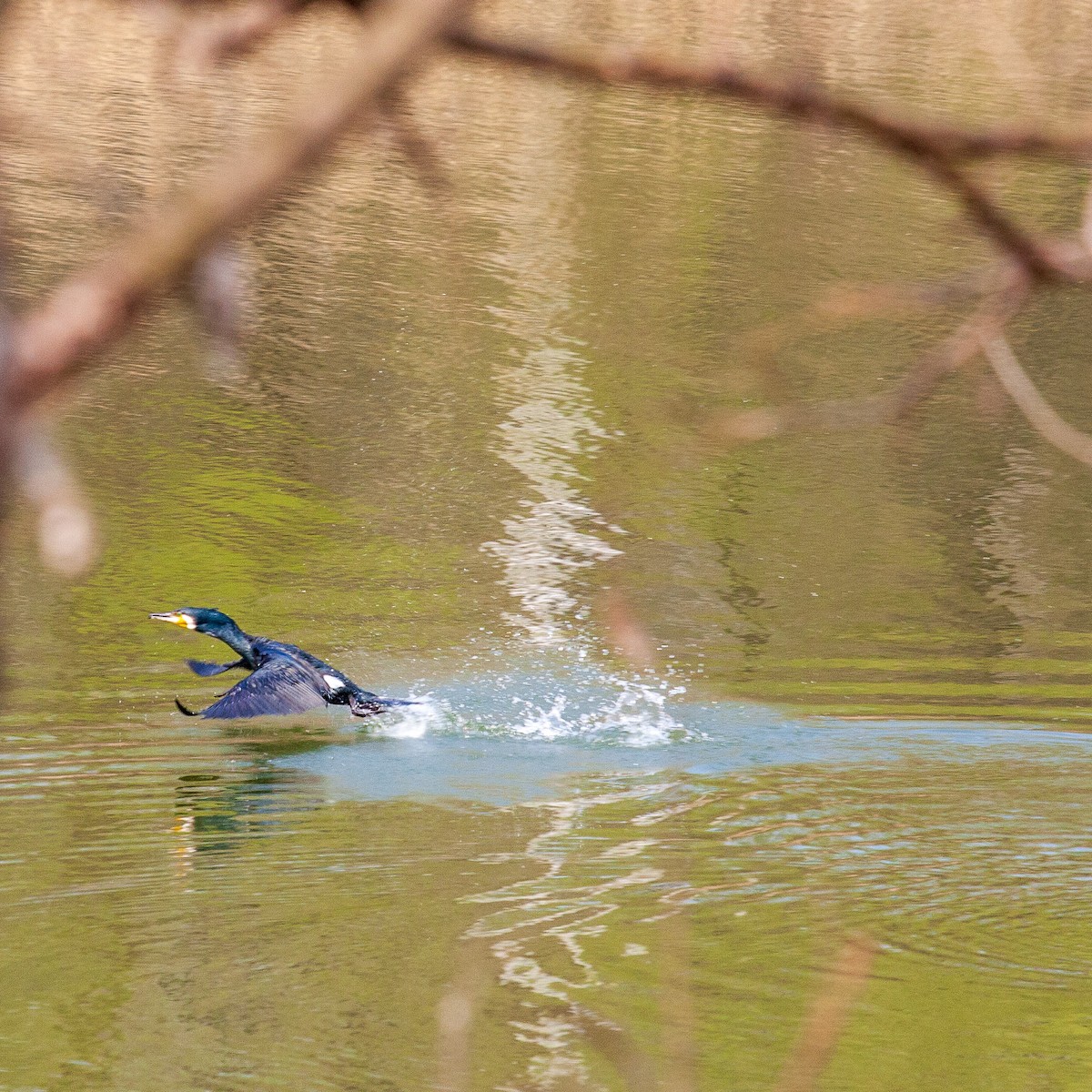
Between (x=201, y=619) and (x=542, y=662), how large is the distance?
1.58 m

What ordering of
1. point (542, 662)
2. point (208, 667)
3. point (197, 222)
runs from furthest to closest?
1. point (542, 662)
2. point (208, 667)
3. point (197, 222)

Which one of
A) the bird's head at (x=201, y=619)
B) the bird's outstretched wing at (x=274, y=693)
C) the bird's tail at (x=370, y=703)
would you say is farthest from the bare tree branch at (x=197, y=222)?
the bird's head at (x=201, y=619)

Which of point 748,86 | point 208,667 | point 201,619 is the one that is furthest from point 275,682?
point 748,86

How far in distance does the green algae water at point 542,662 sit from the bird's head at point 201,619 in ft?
0.82

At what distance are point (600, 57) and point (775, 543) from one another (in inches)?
359

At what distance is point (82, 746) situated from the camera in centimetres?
713

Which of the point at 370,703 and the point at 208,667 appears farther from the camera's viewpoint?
the point at 208,667

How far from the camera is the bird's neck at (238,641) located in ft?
26.1

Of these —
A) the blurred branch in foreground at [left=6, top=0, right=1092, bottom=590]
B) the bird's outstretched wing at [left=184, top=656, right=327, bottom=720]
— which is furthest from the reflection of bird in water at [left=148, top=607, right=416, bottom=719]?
the blurred branch in foreground at [left=6, top=0, right=1092, bottom=590]

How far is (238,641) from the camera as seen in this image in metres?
7.99

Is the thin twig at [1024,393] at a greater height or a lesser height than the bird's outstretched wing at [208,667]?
greater

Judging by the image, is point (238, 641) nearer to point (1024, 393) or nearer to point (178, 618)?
point (178, 618)

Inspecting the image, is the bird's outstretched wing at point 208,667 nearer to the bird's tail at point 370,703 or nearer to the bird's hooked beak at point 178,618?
the bird's hooked beak at point 178,618

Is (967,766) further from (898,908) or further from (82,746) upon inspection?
(82,746)
